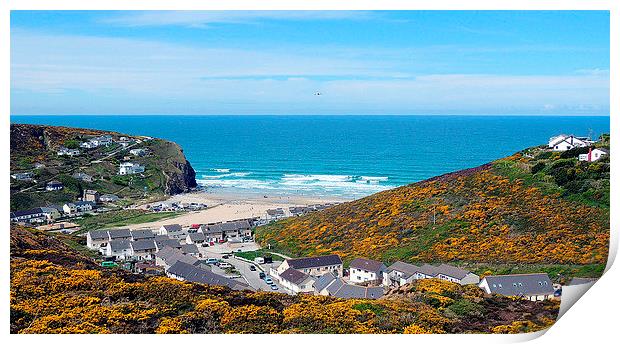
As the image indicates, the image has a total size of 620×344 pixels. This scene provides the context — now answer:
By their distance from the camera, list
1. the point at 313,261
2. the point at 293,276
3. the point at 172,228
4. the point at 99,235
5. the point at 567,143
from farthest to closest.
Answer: the point at 172,228 → the point at 567,143 → the point at 99,235 → the point at 313,261 → the point at 293,276

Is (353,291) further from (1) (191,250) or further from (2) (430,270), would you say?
(1) (191,250)

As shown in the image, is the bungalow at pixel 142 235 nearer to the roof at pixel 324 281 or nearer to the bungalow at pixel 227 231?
the bungalow at pixel 227 231

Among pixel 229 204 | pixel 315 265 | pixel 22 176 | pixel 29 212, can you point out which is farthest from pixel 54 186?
pixel 315 265

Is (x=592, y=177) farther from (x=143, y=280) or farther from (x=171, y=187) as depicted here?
(x=171, y=187)

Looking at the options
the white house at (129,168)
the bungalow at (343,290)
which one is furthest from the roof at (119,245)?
the white house at (129,168)

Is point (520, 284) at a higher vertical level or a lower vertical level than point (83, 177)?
lower

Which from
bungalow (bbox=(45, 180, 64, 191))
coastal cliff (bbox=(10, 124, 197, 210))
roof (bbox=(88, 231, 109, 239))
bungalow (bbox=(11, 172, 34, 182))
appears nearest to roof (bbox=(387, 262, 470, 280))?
roof (bbox=(88, 231, 109, 239))
